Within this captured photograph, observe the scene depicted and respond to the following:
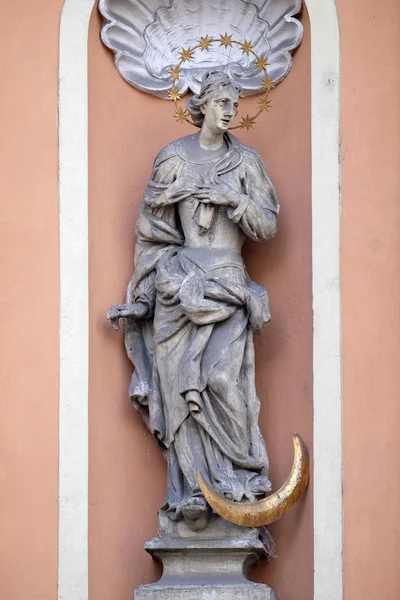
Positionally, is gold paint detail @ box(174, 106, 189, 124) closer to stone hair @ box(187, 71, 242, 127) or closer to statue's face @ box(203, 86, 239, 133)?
stone hair @ box(187, 71, 242, 127)

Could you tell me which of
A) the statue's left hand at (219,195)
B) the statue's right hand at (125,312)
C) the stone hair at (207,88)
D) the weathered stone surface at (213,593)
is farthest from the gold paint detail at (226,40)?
the weathered stone surface at (213,593)

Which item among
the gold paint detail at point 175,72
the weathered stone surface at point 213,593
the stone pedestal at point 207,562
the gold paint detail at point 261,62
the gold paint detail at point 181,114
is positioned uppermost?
the gold paint detail at point 261,62

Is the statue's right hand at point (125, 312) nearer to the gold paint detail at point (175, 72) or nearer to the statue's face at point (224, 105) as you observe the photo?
the statue's face at point (224, 105)

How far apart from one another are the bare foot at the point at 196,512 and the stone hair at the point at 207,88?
1.62 m

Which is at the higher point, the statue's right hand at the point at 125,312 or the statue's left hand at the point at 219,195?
the statue's left hand at the point at 219,195

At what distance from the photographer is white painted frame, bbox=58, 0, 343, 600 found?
360 inches

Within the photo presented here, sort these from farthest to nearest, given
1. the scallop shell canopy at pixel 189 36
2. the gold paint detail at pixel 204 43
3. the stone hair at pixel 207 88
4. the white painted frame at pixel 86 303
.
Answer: the scallop shell canopy at pixel 189 36, the gold paint detail at pixel 204 43, the stone hair at pixel 207 88, the white painted frame at pixel 86 303

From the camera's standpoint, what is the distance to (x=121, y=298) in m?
9.59

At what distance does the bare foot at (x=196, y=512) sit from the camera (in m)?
9.09

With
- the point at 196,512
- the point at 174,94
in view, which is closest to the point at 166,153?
the point at 174,94

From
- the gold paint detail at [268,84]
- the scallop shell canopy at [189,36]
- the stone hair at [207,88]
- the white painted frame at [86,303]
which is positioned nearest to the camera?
the white painted frame at [86,303]

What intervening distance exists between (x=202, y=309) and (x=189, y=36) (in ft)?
4.66
